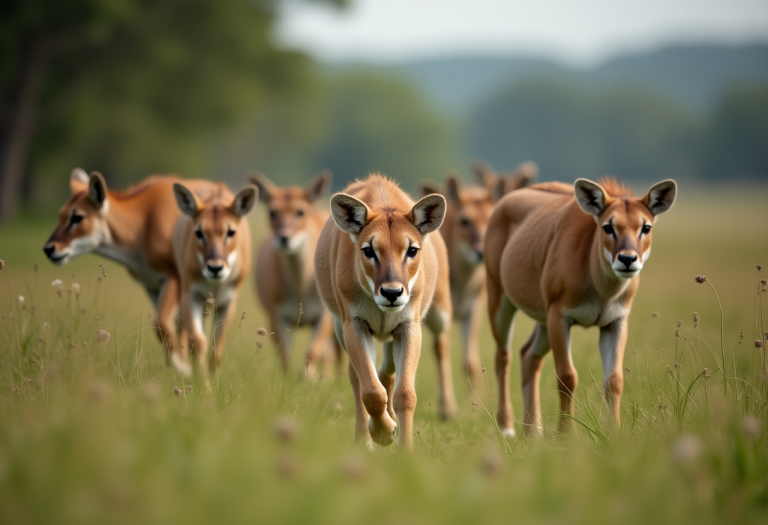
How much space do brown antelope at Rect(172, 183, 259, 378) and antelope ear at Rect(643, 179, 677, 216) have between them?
416 cm

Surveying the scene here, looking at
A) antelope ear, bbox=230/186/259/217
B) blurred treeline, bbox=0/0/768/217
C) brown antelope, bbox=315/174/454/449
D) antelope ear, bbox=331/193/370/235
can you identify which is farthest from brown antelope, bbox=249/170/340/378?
blurred treeline, bbox=0/0/768/217

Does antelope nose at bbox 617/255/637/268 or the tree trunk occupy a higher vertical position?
the tree trunk

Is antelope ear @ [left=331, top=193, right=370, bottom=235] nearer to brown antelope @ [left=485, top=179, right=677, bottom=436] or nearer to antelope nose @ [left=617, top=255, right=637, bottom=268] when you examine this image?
brown antelope @ [left=485, top=179, right=677, bottom=436]

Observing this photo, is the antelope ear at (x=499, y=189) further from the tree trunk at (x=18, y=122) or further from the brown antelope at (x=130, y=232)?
the tree trunk at (x=18, y=122)

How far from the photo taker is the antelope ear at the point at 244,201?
29.8 ft

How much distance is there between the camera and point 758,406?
5.59 metres

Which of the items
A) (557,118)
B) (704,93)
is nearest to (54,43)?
(557,118)

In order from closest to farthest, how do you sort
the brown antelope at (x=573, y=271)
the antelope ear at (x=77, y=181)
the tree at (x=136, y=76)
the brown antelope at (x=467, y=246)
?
the brown antelope at (x=573, y=271) → the antelope ear at (x=77, y=181) → the brown antelope at (x=467, y=246) → the tree at (x=136, y=76)

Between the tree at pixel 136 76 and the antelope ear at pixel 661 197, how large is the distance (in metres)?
23.2

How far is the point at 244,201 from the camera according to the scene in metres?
9.23

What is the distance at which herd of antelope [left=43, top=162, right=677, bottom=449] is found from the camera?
629 centimetres

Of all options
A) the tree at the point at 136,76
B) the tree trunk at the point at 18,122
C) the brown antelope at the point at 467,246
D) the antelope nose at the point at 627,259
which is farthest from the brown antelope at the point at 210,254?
the tree trunk at the point at 18,122

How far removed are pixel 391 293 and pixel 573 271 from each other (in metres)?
1.97

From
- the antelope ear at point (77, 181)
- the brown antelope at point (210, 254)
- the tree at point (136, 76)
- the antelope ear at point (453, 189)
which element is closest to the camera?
the brown antelope at point (210, 254)
